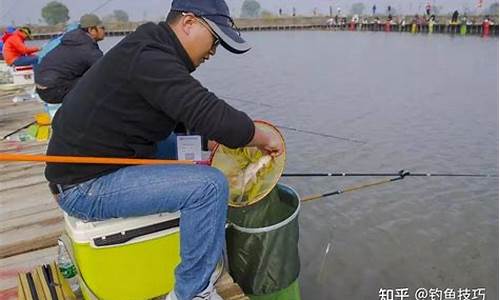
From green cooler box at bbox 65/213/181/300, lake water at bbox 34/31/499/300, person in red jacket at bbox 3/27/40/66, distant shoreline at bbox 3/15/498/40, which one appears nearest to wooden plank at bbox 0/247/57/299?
green cooler box at bbox 65/213/181/300

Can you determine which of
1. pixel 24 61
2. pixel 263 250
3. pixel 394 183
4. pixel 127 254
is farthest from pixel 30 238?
pixel 24 61

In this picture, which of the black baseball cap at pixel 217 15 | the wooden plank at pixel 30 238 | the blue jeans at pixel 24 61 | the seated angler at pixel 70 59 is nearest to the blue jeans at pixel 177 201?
the black baseball cap at pixel 217 15

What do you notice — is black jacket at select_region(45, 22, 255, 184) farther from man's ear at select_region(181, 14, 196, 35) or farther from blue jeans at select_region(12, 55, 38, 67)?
blue jeans at select_region(12, 55, 38, 67)

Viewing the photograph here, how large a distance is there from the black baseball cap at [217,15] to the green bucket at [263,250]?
3.25 ft

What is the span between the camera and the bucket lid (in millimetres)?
2582

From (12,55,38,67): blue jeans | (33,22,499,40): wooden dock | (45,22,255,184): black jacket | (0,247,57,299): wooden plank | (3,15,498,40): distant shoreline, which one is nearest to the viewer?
(45,22,255,184): black jacket

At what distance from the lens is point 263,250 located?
8.69 feet

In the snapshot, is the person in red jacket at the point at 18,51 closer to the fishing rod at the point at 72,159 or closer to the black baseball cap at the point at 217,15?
the fishing rod at the point at 72,159

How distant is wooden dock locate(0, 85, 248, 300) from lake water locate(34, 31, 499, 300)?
84.1 inches

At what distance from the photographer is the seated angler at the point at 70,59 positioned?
5.55m

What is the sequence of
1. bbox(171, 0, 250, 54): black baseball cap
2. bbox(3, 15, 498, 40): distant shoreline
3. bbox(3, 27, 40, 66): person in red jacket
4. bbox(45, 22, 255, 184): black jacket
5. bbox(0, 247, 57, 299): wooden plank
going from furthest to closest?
bbox(3, 15, 498, 40): distant shoreline < bbox(3, 27, 40, 66): person in red jacket < bbox(0, 247, 57, 299): wooden plank < bbox(171, 0, 250, 54): black baseball cap < bbox(45, 22, 255, 184): black jacket

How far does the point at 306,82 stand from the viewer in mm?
15938

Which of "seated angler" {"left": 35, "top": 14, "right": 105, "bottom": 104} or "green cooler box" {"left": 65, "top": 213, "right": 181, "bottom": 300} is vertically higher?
"seated angler" {"left": 35, "top": 14, "right": 105, "bottom": 104}

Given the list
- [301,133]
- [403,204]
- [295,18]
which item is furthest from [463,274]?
[295,18]
